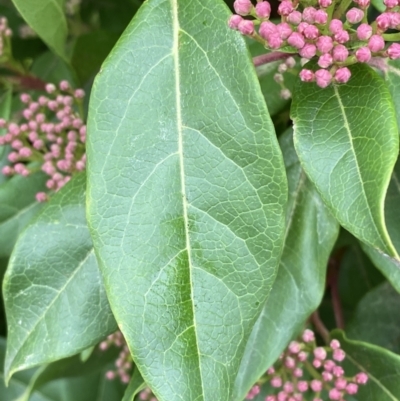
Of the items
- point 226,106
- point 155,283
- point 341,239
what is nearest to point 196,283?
point 155,283

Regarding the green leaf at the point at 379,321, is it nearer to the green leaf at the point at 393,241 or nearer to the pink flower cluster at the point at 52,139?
the green leaf at the point at 393,241

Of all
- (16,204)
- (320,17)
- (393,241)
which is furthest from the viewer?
(16,204)

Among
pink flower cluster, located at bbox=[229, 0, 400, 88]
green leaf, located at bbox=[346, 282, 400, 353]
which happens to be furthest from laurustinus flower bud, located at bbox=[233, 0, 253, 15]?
green leaf, located at bbox=[346, 282, 400, 353]

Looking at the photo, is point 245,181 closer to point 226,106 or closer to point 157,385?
point 226,106

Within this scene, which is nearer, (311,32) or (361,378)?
(311,32)

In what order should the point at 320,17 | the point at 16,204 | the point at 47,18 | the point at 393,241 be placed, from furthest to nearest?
1. the point at 16,204
2. the point at 47,18
3. the point at 393,241
4. the point at 320,17

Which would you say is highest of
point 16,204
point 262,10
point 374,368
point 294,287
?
point 262,10

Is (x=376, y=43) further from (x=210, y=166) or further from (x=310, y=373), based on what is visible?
(x=310, y=373)

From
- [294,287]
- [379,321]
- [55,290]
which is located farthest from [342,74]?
[379,321]
